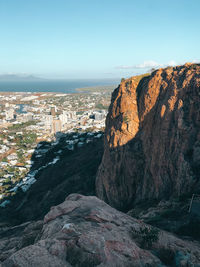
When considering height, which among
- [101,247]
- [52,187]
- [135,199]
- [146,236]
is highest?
[101,247]

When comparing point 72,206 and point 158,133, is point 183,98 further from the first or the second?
point 72,206

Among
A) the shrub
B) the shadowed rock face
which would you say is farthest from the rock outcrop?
the shadowed rock face

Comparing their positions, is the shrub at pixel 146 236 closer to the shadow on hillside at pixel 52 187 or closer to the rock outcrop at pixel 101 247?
the rock outcrop at pixel 101 247

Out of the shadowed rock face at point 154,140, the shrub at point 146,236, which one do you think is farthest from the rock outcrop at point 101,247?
the shadowed rock face at point 154,140

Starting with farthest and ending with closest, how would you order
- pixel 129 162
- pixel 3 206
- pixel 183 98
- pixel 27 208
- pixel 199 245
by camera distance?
pixel 3 206, pixel 27 208, pixel 129 162, pixel 183 98, pixel 199 245

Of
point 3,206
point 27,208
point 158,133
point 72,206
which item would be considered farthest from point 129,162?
point 3,206

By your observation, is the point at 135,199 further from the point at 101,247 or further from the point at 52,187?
the point at 52,187

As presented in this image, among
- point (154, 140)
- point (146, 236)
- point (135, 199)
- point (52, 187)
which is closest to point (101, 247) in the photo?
point (146, 236)
